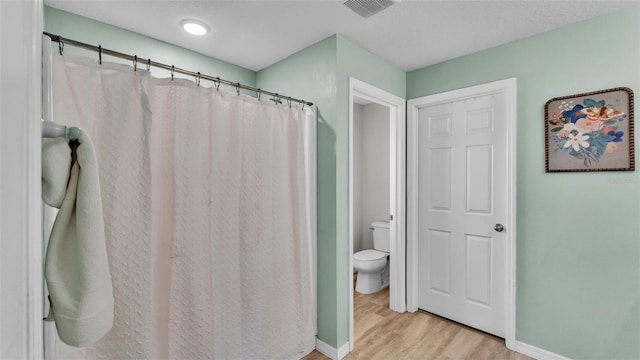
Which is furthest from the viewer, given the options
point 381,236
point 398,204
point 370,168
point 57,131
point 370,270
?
point 370,168

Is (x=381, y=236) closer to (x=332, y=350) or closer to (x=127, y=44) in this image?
(x=332, y=350)

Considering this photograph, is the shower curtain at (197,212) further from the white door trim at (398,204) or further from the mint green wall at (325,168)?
the white door trim at (398,204)

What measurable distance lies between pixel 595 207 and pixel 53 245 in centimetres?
273

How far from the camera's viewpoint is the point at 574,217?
1.97m

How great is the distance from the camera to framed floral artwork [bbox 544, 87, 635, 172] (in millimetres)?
1789

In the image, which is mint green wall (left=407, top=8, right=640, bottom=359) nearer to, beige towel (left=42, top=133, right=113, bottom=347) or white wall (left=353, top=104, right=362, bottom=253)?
white wall (left=353, top=104, right=362, bottom=253)

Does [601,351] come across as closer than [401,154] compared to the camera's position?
Yes

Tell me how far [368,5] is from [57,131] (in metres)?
1.72

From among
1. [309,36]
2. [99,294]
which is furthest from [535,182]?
[99,294]

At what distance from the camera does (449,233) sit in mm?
2639

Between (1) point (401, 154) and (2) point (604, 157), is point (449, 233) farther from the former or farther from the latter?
(2) point (604, 157)

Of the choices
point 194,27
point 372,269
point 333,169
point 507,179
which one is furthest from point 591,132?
point 194,27
